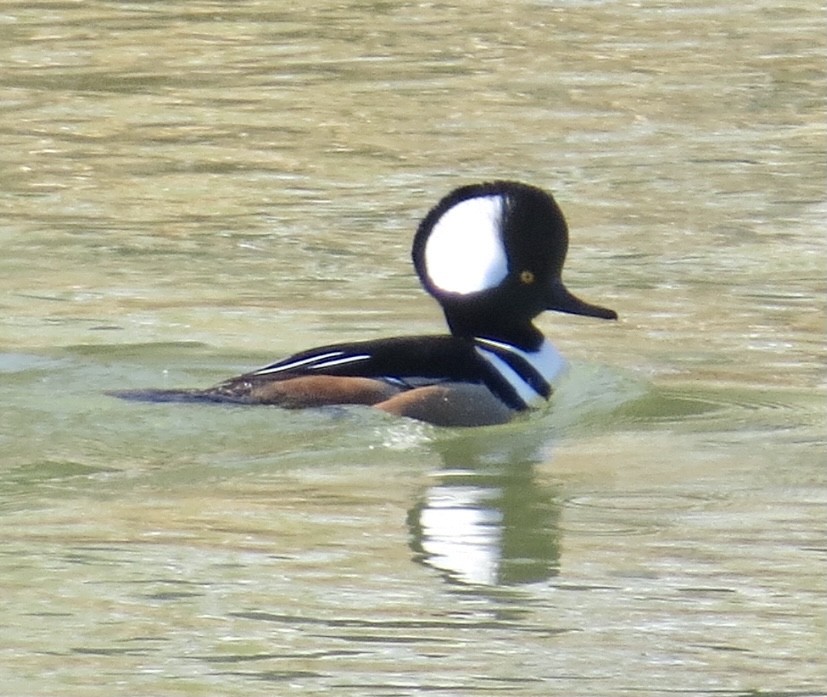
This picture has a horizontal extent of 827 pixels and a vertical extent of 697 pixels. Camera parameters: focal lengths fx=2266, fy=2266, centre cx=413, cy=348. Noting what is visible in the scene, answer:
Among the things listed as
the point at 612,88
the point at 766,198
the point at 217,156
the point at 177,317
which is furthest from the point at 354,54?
the point at 177,317

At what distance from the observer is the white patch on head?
8977 millimetres

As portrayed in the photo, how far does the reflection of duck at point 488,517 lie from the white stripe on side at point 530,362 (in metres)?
0.25

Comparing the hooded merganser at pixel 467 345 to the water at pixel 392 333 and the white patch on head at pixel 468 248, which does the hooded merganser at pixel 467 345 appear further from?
the water at pixel 392 333

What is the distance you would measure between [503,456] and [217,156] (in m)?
6.32

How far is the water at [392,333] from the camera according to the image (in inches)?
249

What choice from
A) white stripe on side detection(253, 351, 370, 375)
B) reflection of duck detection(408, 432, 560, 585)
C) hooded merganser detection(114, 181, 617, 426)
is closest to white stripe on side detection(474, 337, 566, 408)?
hooded merganser detection(114, 181, 617, 426)

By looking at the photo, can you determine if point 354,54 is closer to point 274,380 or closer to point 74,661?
point 274,380

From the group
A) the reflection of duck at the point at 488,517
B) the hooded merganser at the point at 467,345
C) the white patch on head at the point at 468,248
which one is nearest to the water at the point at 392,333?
the reflection of duck at the point at 488,517

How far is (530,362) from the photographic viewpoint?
9.27 meters

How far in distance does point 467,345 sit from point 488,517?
1.37 metres

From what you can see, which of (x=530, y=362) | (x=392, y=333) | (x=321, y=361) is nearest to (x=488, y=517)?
(x=321, y=361)

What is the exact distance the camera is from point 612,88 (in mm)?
16375

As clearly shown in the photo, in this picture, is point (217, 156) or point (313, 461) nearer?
point (313, 461)

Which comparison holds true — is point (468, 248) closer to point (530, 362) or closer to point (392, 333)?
point (530, 362)
